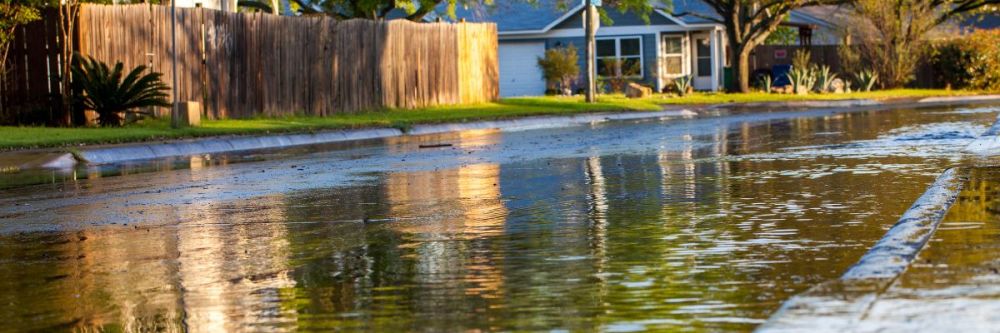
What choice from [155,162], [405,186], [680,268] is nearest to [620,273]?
[680,268]

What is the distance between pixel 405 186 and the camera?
1569 cm

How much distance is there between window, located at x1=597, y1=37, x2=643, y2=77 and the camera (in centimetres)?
5788

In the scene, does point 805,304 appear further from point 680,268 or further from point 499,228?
point 499,228

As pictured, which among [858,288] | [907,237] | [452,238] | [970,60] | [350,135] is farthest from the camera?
[970,60]

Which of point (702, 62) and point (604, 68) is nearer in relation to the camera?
point (604, 68)

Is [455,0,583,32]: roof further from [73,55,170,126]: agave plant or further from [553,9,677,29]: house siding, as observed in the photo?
[73,55,170,126]: agave plant

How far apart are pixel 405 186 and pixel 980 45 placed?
136 feet

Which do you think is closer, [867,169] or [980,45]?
[867,169]

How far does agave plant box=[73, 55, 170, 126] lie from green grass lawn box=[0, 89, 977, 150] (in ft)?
1.32

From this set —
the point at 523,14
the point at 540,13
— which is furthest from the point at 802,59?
the point at 523,14

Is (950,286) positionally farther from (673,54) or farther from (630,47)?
(673,54)

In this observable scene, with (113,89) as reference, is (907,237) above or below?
below

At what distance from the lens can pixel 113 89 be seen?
2692 cm

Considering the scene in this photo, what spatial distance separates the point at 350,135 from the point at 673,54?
106 ft
